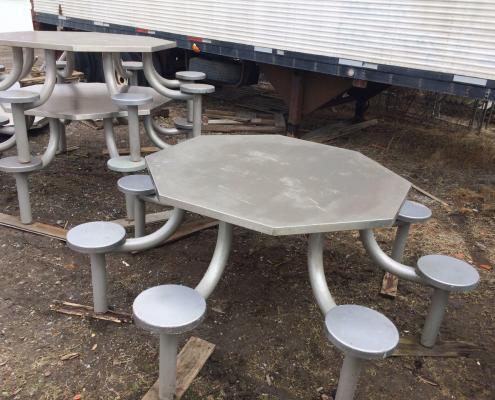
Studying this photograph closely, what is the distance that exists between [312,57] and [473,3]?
1904 mm

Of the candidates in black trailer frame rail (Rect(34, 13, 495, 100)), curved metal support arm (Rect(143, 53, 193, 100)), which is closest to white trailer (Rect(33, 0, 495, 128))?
black trailer frame rail (Rect(34, 13, 495, 100))

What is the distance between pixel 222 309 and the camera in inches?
116

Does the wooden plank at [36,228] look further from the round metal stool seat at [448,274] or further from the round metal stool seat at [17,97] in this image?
the round metal stool seat at [448,274]

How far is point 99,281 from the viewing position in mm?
2680

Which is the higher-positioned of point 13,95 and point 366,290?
point 13,95

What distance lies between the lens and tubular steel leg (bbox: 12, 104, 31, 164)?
3410 mm

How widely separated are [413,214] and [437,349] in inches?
33.3

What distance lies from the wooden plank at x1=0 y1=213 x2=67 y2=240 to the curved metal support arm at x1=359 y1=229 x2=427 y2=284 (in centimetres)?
239

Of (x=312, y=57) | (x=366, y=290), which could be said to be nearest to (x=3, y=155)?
(x=312, y=57)

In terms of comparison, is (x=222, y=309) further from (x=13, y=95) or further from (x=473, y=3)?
(x=473, y=3)

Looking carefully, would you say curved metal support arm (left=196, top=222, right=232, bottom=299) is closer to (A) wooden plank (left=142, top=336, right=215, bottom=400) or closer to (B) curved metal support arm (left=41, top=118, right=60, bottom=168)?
(A) wooden plank (left=142, top=336, right=215, bottom=400)

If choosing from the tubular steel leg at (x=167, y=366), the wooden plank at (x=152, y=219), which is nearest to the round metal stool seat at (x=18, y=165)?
the wooden plank at (x=152, y=219)

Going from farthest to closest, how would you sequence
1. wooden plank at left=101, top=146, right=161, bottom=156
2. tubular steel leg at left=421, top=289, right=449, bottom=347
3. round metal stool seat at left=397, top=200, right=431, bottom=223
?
1. wooden plank at left=101, top=146, right=161, bottom=156
2. round metal stool seat at left=397, top=200, right=431, bottom=223
3. tubular steel leg at left=421, top=289, right=449, bottom=347

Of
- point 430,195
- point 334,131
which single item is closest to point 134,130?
point 430,195
